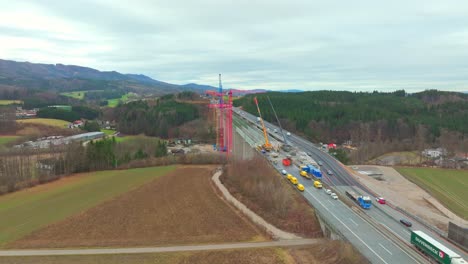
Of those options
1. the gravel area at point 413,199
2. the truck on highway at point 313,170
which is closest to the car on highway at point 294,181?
the truck on highway at point 313,170

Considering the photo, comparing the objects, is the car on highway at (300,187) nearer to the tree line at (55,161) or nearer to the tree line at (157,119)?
the tree line at (55,161)

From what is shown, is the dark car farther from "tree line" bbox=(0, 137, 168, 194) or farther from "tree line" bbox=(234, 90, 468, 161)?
"tree line" bbox=(234, 90, 468, 161)

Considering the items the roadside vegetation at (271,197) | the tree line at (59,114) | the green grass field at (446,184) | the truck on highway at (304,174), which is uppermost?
the tree line at (59,114)

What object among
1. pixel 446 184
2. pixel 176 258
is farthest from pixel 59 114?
pixel 446 184

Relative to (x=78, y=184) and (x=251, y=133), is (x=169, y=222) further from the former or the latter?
(x=251, y=133)

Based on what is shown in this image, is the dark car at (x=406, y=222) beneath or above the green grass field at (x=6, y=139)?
beneath

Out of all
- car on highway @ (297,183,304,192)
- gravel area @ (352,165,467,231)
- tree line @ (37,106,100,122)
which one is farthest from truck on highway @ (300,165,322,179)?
tree line @ (37,106,100,122)

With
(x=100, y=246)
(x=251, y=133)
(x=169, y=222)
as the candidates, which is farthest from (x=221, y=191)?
(x=251, y=133)
